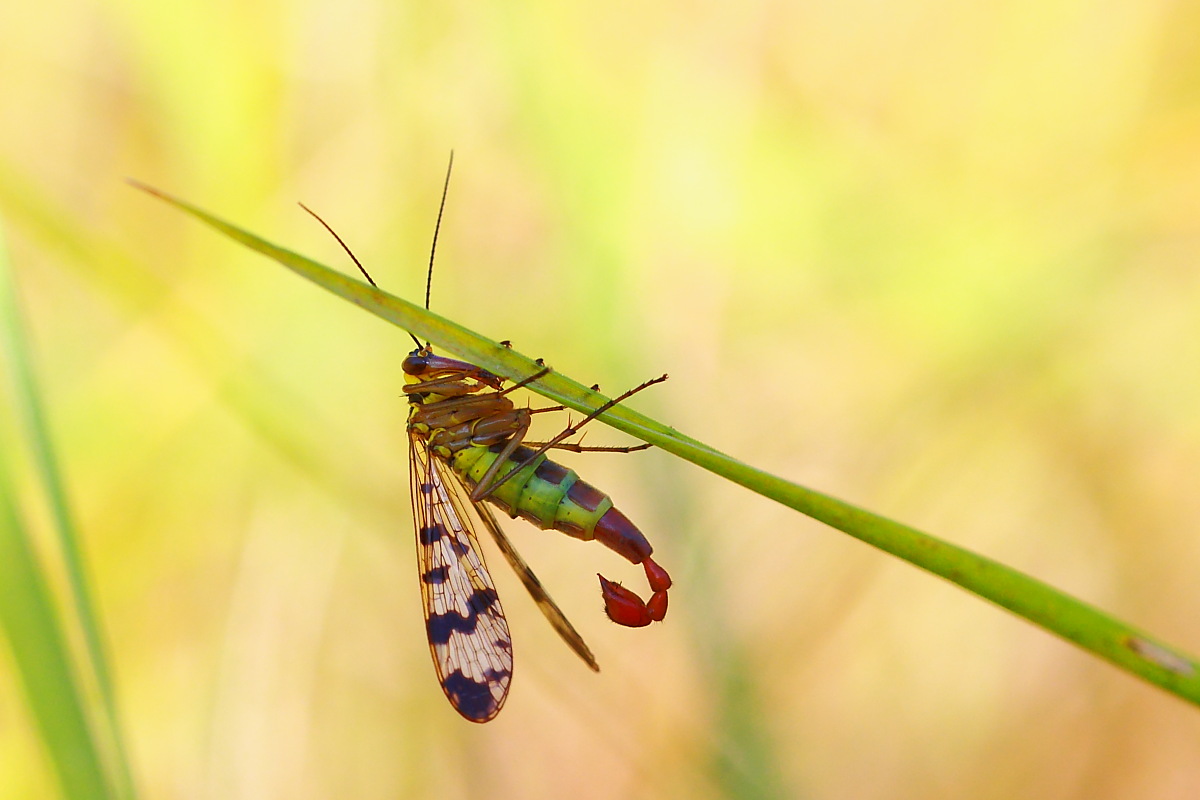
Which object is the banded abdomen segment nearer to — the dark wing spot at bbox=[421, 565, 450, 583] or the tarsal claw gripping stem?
the tarsal claw gripping stem

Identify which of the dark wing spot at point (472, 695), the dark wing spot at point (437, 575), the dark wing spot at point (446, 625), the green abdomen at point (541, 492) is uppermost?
the green abdomen at point (541, 492)

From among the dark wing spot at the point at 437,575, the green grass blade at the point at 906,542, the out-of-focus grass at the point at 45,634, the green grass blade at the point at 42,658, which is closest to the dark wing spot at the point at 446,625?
the dark wing spot at the point at 437,575

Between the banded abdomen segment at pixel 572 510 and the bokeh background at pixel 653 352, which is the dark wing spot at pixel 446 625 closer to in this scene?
the banded abdomen segment at pixel 572 510

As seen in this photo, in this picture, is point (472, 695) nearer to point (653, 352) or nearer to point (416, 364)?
point (416, 364)

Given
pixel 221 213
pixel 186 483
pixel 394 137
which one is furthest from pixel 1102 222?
pixel 186 483

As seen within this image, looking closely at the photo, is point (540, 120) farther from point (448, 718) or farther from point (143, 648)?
point (143, 648)

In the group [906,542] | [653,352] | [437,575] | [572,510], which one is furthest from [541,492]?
[906,542]
